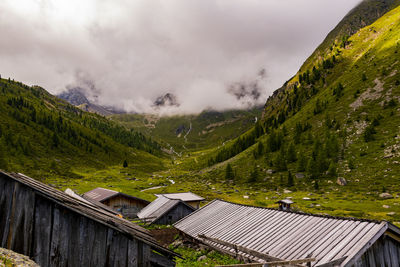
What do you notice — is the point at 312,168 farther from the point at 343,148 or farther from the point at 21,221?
the point at 21,221

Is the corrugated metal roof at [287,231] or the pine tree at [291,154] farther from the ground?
the pine tree at [291,154]

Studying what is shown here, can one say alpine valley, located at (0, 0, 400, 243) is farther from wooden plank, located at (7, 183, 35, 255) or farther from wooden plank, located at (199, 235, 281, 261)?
wooden plank, located at (7, 183, 35, 255)

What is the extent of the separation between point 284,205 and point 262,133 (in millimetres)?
138265

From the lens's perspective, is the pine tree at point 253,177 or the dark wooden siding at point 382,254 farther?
the pine tree at point 253,177

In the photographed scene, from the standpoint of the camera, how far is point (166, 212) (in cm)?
4884

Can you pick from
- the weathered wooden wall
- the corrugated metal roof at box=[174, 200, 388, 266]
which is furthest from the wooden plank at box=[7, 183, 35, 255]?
the weathered wooden wall

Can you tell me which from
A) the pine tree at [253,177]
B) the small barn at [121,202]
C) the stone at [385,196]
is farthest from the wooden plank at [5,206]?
the pine tree at [253,177]

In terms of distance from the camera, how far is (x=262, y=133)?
173 metres

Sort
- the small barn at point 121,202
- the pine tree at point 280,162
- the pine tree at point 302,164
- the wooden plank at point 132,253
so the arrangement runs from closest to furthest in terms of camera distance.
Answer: the wooden plank at point 132,253 → the small barn at point 121,202 → the pine tree at point 302,164 → the pine tree at point 280,162

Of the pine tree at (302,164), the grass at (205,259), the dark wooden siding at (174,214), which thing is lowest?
the grass at (205,259)

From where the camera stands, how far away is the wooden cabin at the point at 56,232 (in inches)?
336

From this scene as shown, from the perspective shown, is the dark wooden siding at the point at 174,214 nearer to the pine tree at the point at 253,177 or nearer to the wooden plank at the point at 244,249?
the wooden plank at the point at 244,249

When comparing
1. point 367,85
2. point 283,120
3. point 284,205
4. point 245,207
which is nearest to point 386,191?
point 284,205

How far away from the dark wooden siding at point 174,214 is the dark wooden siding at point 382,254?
39127 millimetres
